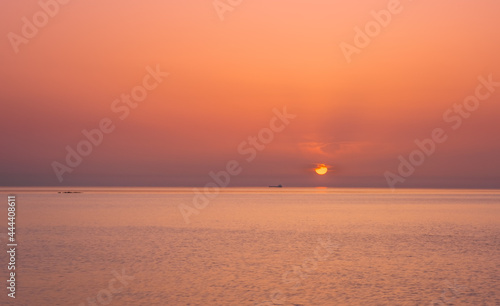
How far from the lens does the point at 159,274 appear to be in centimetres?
2984

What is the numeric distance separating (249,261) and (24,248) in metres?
18.1

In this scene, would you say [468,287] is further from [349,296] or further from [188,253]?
[188,253]

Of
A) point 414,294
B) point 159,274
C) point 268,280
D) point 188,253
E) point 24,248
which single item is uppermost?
point 24,248

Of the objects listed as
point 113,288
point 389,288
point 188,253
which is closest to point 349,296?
point 389,288

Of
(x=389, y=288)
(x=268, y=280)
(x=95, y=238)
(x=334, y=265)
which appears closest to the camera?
(x=389, y=288)

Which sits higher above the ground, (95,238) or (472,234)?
(95,238)

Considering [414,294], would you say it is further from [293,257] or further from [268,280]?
[293,257]

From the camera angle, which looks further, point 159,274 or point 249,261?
point 249,261

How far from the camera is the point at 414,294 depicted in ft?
81.9

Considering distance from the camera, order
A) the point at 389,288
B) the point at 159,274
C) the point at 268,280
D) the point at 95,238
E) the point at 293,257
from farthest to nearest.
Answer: the point at 95,238 → the point at 293,257 → the point at 159,274 → the point at 268,280 → the point at 389,288

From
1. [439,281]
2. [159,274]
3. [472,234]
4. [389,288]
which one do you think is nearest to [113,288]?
[159,274]

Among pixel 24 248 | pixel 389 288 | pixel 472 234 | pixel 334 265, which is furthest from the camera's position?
pixel 472 234

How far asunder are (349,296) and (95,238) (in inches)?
1223

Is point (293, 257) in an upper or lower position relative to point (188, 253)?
lower
